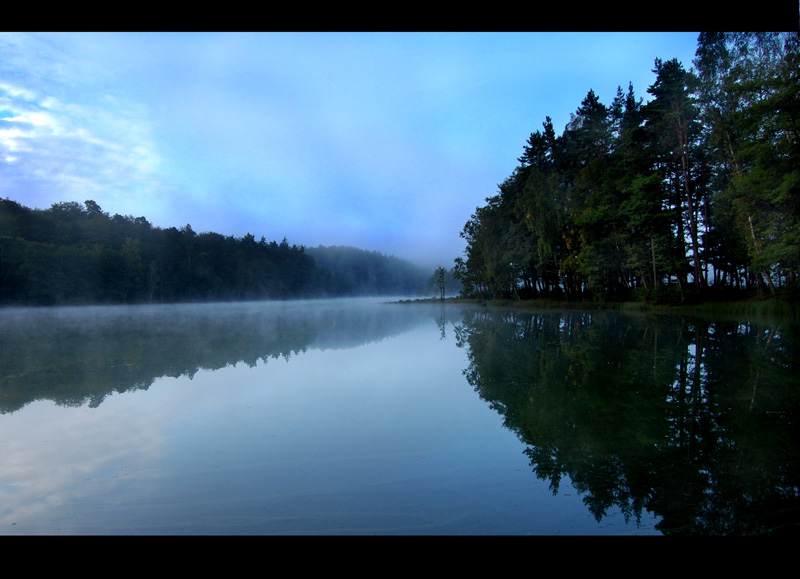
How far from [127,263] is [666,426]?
205ft

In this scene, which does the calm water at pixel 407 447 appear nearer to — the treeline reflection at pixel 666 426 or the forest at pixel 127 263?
the treeline reflection at pixel 666 426

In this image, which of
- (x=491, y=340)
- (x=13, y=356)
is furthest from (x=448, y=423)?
(x=13, y=356)

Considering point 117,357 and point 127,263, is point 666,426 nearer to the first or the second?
point 117,357

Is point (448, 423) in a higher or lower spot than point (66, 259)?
lower

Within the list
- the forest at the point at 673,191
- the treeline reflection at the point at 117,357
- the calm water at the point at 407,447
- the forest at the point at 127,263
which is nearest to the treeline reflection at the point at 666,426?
the calm water at the point at 407,447

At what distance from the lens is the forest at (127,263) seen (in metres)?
45.5

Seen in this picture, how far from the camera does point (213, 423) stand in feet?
17.0

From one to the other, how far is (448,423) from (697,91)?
25.9m

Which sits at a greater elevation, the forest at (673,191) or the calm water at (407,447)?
the forest at (673,191)

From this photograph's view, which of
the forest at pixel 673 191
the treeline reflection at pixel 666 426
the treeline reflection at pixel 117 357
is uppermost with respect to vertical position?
the forest at pixel 673 191

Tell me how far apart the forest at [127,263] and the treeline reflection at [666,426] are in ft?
171

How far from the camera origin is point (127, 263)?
55688 mm

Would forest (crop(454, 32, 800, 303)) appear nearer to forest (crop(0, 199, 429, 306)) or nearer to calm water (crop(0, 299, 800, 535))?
calm water (crop(0, 299, 800, 535))
